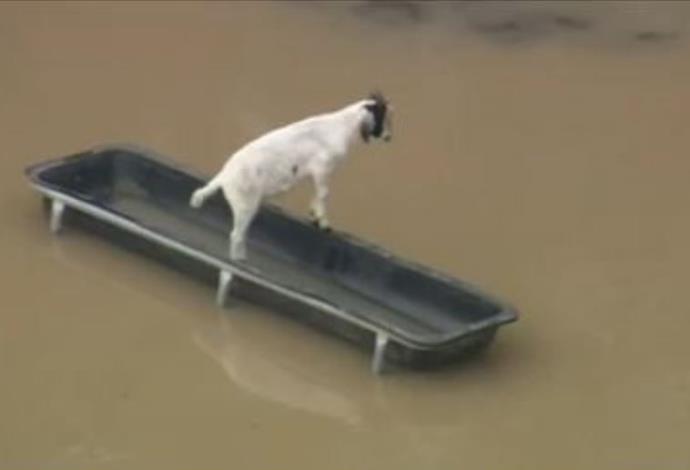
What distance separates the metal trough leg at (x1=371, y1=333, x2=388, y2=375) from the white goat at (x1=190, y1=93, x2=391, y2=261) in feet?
1.36

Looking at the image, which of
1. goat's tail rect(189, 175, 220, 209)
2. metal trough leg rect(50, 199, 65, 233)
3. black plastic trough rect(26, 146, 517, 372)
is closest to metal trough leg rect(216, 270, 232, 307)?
black plastic trough rect(26, 146, 517, 372)

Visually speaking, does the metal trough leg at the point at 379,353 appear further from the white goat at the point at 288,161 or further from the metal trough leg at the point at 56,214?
the metal trough leg at the point at 56,214

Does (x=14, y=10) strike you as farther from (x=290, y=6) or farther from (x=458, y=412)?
(x=458, y=412)

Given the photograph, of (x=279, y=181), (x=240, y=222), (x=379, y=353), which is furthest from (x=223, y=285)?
(x=379, y=353)

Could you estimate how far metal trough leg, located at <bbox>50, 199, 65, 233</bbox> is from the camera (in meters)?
4.20

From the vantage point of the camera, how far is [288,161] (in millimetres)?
3896

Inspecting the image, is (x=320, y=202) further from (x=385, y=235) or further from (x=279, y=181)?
(x=385, y=235)

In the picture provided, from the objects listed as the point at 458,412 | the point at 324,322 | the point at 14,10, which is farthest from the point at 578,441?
the point at 14,10

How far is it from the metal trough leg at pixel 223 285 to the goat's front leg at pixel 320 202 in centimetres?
24

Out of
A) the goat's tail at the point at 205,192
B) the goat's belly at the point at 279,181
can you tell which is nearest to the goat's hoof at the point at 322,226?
the goat's belly at the point at 279,181

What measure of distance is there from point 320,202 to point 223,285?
0.27 meters

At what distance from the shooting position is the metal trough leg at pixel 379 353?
3.66 metres

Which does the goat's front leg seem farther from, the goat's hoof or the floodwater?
the floodwater

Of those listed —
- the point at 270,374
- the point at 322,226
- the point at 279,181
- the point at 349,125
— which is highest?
the point at 349,125
